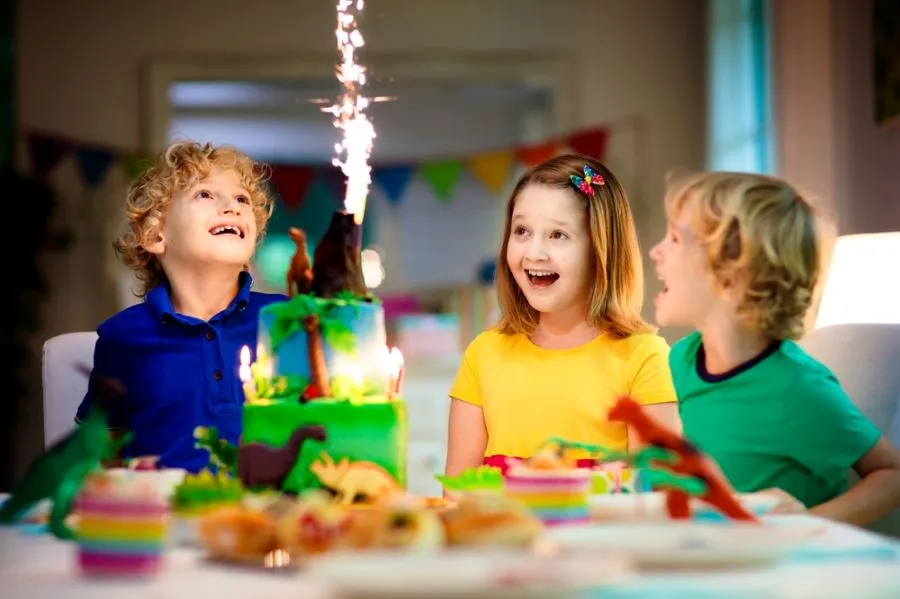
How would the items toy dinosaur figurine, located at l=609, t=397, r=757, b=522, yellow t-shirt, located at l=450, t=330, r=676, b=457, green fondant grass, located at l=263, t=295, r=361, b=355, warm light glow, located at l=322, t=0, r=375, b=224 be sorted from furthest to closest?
yellow t-shirt, located at l=450, t=330, r=676, b=457 → warm light glow, located at l=322, t=0, r=375, b=224 → green fondant grass, located at l=263, t=295, r=361, b=355 → toy dinosaur figurine, located at l=609, t=397, r=757, b=522

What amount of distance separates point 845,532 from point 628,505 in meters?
0.24

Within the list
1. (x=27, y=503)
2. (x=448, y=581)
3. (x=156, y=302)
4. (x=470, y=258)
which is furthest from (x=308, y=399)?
(x=470, y=258)

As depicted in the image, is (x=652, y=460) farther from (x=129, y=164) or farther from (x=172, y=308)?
(x=129, y=164)

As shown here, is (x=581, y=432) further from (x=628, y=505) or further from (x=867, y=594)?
(x=867, y=594)

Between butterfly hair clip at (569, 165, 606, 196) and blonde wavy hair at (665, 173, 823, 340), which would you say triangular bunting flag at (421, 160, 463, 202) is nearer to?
butterfly hair clip at (569, 165, 606, 196)

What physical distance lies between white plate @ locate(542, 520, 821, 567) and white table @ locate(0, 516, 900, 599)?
1 centimetres

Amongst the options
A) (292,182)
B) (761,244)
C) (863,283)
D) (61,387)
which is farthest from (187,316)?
(292,182)

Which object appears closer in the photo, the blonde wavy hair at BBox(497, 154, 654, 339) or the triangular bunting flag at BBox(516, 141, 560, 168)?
the blonde wavy hair at BBox(497, 154, 654, 339)

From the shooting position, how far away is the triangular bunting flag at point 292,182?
5.84 metres

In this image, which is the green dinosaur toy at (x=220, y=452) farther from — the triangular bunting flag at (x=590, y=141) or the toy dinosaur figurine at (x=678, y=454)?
the triangular bunting flag at (x=590, y=141)

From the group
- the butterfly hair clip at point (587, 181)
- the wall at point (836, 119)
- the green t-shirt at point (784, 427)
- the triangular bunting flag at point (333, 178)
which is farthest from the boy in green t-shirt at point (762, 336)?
the triangular bunting flag at point (333, 178)

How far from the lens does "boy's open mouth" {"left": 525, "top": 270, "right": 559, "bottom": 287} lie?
179cm

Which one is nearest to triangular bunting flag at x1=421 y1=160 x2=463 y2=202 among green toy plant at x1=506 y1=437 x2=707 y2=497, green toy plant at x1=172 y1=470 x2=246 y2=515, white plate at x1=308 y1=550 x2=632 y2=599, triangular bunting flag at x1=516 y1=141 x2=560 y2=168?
triangular bunting flag at x1=516 y1=141 x2=560 y2=168

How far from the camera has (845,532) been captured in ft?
3.60
